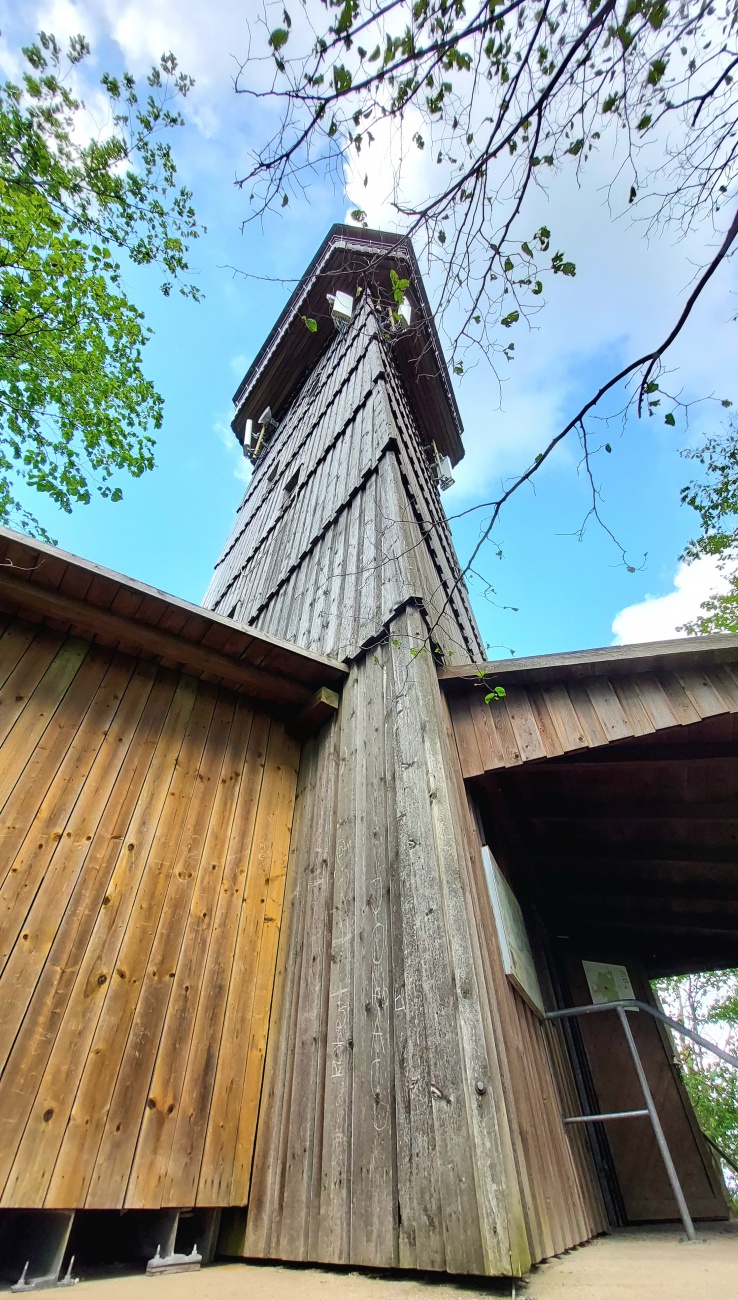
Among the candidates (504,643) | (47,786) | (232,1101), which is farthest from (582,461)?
(232,1101)

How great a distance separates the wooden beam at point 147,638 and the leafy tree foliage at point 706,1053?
54.9ft

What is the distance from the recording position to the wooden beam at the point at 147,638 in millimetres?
2828

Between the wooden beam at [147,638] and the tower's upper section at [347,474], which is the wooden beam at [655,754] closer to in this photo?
the tower's upper section at [347,474]

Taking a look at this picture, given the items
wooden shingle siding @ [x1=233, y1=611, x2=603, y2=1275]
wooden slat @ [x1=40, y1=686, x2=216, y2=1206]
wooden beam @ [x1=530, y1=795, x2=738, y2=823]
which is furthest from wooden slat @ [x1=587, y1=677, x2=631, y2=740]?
wooden slat @ [x1=40, y1=686, x2=216, y2=1206]

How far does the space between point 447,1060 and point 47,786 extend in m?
1.95

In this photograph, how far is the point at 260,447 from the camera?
1096cm

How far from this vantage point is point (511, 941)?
8.79 feet

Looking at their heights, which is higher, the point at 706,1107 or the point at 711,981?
the point at 711,981

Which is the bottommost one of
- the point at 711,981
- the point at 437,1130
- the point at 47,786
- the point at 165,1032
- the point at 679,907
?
the point at 437,1130

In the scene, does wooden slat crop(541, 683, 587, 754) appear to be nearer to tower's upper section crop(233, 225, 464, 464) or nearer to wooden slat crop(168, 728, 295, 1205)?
wooden slat crop(168, 728, 295, 1205)

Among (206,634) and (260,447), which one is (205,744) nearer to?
(206,634)

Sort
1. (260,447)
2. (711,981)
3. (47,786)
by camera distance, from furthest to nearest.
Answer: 1. (711,981)
2. (260,447)
3. (47,786)

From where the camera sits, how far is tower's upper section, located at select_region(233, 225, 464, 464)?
9.22 metres

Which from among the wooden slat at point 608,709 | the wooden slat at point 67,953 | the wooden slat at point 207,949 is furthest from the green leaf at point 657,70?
the wooden slat at point 67,953
